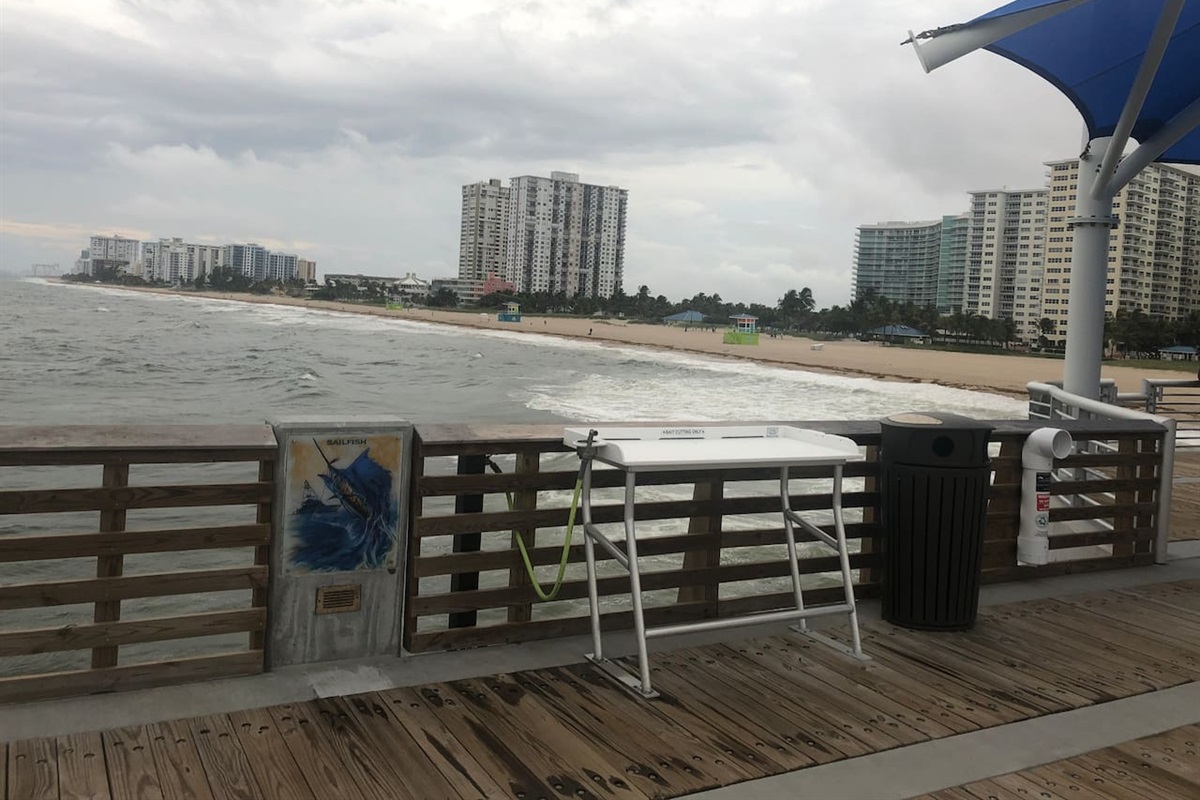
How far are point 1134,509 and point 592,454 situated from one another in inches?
165

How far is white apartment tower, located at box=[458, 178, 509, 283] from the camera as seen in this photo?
18025 centimetres

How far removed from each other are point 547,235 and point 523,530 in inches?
6885

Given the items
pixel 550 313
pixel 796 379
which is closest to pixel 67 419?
pixel 796 379

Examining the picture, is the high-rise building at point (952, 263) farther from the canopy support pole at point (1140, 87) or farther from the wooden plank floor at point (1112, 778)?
the wooden plank floor at point (1112, 778)

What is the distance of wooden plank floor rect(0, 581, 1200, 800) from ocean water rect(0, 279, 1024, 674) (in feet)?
10.4

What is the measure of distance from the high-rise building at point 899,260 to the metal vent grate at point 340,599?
126 metres

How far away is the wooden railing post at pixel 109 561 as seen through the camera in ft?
10.7

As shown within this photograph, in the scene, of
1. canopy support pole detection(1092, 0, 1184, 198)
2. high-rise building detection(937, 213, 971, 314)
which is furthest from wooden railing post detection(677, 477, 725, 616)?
high-rise building detection(937, 213, 971, 314)

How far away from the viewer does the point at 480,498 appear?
3.95 meters

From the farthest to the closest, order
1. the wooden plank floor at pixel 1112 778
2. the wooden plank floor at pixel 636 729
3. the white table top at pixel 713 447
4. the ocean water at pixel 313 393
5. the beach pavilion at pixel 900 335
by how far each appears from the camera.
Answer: the beach pavilion at pixel 900 335 → the ocean water at pixel 313 393 → the white table top at pixel 713 447 → the wooden plank floor at pixel 1112 778 → the wooden plank floor at pixel 636 729

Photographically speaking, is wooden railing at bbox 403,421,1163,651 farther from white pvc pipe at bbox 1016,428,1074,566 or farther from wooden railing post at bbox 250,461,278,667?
wooden railing post at bbox 250,461,278,667

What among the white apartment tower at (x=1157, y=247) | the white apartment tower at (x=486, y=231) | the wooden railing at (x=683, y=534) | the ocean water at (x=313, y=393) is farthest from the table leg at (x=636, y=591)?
the white apartment tower at (x=486, y=231)

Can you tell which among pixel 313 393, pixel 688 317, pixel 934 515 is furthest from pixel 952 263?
pixel 934 515

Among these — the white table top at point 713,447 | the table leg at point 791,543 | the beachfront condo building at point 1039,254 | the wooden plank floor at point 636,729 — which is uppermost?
the beachfront condo building at point 1039,254
